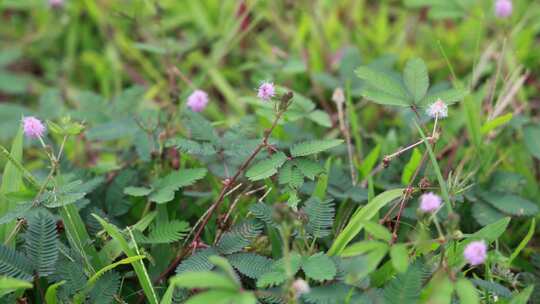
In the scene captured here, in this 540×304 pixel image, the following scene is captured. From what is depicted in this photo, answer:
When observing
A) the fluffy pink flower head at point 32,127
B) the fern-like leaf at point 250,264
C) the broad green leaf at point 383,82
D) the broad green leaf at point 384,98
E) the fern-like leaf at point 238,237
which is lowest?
the fern-like leaf at point 250,264

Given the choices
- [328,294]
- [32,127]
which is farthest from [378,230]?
[32,127]

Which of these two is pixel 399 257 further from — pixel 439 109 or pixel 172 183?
pixel 172 183

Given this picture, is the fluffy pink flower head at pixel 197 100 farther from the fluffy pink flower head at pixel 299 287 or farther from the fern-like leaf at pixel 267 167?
the fluffy pink flower head at pixel 299 287

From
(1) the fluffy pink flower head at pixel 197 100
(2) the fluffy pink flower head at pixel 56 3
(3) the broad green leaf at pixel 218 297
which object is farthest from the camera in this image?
(2) the fluffy pink flower head at pixel 56 3

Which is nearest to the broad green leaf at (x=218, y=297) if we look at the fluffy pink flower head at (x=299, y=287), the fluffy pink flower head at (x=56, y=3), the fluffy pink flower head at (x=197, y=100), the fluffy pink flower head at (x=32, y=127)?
the fluffy pink flower head at (x=299, y=287)

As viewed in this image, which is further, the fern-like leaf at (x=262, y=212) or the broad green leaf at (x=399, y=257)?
the fern-like leaf at (x=262, y=212)

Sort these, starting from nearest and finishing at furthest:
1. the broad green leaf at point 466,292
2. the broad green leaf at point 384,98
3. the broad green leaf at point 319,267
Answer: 1. the broad green leaf at point 466,292
2. the broad green leaf at point 319,267
3. the broad green leaf at point 384,98

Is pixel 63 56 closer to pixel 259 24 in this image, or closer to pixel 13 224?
pixel 259 24

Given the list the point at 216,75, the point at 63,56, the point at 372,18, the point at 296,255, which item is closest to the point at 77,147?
the point at 216,75

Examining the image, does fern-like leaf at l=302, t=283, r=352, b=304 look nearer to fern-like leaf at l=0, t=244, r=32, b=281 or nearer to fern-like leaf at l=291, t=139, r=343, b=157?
fern-like leaf at l=291, t=139, r=343, b=157
